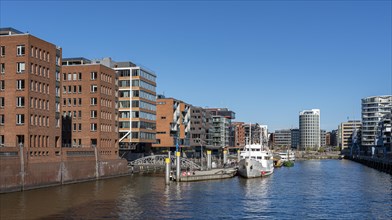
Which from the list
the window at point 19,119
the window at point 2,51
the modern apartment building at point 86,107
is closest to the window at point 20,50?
the window at point 2,51

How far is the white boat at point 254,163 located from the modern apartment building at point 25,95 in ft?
159

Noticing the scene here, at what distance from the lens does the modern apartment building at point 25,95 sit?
304 feet

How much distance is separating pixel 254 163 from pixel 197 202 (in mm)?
54041

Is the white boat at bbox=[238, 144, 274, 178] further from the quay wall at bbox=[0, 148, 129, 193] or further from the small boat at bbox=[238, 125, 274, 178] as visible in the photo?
the quay wall at bbox=[0, 148, 129, 193]

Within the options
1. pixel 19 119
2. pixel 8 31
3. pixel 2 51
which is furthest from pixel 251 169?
pixel 8 31

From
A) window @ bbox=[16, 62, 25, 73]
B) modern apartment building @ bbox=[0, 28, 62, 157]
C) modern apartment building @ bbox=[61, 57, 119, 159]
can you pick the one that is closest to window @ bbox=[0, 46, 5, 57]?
modern apartment building @ bbox=[0, 28, 62, 157]

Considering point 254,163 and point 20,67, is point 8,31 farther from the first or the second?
point 254,163

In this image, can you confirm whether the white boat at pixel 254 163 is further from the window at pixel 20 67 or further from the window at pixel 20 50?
the window at pixel 20 50

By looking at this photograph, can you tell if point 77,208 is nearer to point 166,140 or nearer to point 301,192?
point 301,192

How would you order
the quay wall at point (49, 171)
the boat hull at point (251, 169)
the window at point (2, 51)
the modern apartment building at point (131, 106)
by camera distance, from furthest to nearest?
the modern apartment building at point (131, 106), the boat hull at point (251, 169), the window at point (2, 51), the quay wall at point (49, 171)

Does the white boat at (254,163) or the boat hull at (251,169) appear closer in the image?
the boat hull at (251,169)

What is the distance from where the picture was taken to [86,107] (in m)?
128

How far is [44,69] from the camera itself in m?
99.9

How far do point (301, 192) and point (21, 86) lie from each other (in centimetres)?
5584
